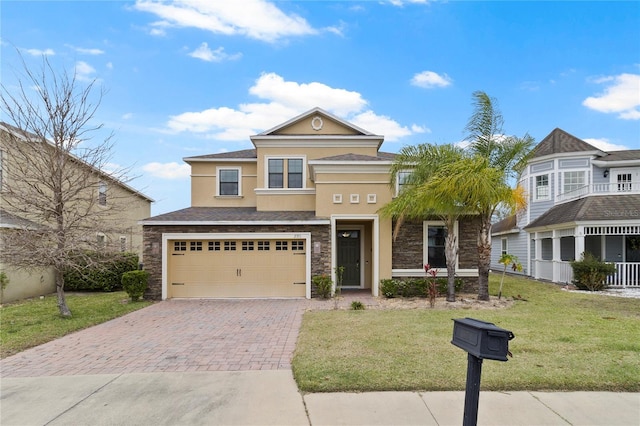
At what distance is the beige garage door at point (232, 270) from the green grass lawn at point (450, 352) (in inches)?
133

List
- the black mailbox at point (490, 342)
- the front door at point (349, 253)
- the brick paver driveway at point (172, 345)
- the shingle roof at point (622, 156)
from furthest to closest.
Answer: the shingle roof at point (622, 156) → the front door at point (349, 253) → the brick paver driveway at point (172, 345) → the black mailbox at point (490, 342)

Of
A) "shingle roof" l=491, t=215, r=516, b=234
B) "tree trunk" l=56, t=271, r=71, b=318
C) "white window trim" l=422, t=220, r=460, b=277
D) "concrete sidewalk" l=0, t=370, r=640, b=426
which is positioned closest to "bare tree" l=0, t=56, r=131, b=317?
"tree trunk" l=56, t=271, r=71, b=318

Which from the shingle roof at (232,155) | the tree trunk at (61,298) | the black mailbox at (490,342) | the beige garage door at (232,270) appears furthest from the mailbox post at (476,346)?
the shingle roof at (232,155)

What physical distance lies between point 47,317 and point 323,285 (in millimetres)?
8136

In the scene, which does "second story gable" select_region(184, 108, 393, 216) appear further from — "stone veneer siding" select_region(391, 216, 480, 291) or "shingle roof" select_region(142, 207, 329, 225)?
"stone veneer siding" select_region(391, 216, 480, 291)

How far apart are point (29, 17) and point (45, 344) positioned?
331 inches

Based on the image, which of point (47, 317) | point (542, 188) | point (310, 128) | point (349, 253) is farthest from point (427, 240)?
point (47, 317)

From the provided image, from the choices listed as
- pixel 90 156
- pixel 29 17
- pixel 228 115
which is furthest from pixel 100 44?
pixel 228 115

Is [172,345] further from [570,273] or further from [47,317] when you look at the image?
[570,273]

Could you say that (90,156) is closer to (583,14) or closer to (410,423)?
(410,423)

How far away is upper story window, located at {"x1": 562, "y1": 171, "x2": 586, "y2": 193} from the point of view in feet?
64.7

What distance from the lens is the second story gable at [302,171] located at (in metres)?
13.5

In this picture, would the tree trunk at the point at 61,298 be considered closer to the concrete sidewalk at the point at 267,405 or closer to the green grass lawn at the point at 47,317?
the green grass lawn at the point at 47,317

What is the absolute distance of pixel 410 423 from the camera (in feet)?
12.5
